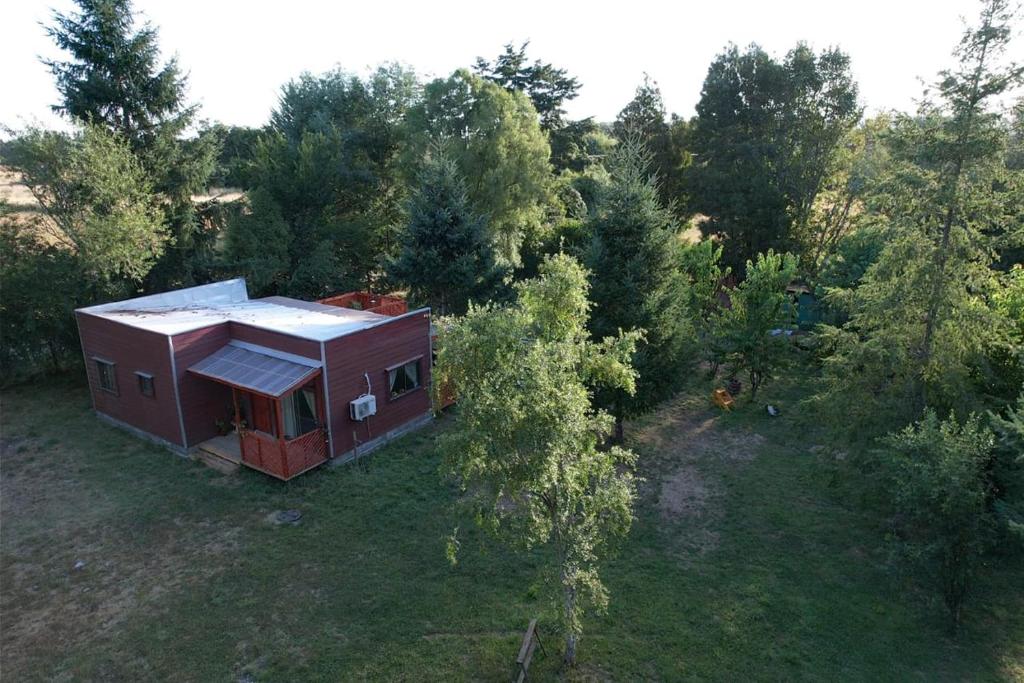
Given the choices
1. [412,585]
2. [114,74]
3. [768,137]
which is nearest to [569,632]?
[412,585]

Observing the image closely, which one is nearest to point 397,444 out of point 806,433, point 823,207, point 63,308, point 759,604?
point 759,604

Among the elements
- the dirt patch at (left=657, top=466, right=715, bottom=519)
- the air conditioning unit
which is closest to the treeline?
the dirt patch at (left=657, top=466, right=715, bottom=519)

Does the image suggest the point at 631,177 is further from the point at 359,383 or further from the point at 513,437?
the point at 513,437

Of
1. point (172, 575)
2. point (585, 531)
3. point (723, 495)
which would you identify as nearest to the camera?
point (585, 531)

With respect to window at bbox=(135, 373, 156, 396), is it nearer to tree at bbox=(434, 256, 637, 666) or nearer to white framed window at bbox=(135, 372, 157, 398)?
white framed window at bbox=(135, 372, 157, 398)

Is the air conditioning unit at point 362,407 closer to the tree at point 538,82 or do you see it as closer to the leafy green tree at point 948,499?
the leafy green tree at point 948,499

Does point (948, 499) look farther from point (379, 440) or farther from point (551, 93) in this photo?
point (551, 93)
